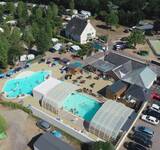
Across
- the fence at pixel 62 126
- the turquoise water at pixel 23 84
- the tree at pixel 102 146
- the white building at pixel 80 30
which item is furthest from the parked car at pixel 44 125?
the white building at pixel 80 30

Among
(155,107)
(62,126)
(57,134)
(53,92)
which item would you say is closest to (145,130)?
(155,107)

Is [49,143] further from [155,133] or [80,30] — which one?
[80,30]

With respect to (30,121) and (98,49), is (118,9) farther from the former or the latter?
(30,121)

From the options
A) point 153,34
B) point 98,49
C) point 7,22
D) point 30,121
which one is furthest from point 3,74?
point 153,34

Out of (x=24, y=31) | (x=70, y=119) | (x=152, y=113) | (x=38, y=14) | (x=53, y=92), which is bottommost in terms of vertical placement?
(x=70, y=119)

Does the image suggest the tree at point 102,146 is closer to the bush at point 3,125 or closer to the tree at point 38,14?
the bush at point 3,125

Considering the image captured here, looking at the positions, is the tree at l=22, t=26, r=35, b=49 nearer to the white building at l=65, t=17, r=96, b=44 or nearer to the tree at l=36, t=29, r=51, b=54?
the tree at l=36, t=29, r=51, b=54

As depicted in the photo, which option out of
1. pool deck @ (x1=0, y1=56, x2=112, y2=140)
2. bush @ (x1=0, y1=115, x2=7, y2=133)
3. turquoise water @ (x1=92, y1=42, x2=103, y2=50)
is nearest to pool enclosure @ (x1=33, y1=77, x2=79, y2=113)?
pool deck @ (x1=0, y1=56, x2=112, y2=140)
